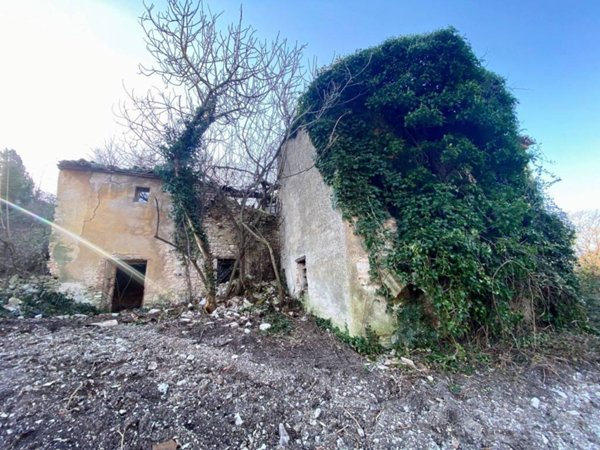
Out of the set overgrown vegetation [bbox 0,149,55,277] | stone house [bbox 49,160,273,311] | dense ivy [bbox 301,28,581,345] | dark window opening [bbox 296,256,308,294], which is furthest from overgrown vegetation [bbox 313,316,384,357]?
overgrown vegetation [bbox 0,149,55,277]

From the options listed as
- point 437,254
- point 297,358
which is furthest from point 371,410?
point 437,254

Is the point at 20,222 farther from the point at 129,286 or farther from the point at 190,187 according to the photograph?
the point at 190,187

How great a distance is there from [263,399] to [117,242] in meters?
6.67

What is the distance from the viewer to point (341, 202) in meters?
4.51

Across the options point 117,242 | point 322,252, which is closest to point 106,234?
point 117,242

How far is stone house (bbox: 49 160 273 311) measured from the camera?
6.86 metres

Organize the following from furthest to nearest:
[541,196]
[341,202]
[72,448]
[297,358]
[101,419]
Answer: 1. [541,196]
2. [341,202]
3. [297,358]
4. [101,419]
5. [72,448]

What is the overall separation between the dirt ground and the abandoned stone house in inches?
82.5

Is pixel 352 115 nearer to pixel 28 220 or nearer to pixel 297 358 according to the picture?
pixel 297 358

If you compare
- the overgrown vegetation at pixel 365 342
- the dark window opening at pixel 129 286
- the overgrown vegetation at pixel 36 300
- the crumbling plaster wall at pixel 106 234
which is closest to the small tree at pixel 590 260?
the overgrown vegetation at pixel 365 342

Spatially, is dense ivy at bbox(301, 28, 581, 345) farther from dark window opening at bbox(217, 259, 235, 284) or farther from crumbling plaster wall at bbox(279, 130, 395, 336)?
dark window opening at bbox(217, 259, 235, 284)

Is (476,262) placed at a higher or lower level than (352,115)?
lower

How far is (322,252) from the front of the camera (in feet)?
16.7

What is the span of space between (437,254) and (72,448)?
4.65 metres
